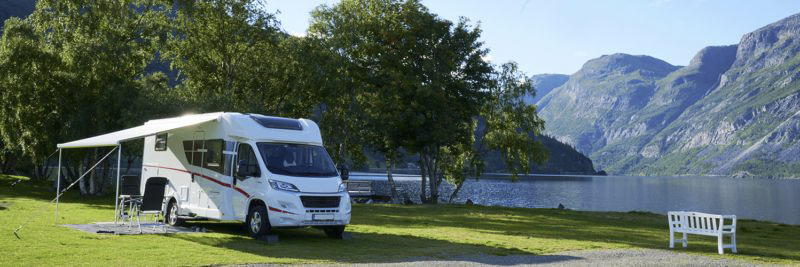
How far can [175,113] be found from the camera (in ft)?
106

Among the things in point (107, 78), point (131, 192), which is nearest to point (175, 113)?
point (107, 78)

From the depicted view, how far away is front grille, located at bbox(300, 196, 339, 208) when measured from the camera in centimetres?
1488

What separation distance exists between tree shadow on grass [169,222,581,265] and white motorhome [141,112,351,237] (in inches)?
21.7

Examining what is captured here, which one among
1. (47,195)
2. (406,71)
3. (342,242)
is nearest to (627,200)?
(406,71)

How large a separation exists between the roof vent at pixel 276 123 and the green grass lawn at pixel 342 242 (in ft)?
8.97

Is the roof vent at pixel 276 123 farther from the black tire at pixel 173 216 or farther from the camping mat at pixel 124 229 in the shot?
the black tire at pixel 173 216

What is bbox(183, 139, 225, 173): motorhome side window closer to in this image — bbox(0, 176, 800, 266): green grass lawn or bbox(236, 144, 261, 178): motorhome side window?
bbox(236, 144, 261, 178): motorhome side window

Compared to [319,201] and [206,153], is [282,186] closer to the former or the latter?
[319,201]

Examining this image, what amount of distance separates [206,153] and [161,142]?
108 inches

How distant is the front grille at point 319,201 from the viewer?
14875mm

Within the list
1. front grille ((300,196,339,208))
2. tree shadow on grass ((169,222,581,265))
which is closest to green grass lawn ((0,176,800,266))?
tree shadow on grass ((169,222,581,265))

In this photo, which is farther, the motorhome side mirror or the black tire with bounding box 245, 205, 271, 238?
the motorhome side mirror

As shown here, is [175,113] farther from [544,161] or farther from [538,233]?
[544,161]

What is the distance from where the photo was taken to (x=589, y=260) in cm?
1298
